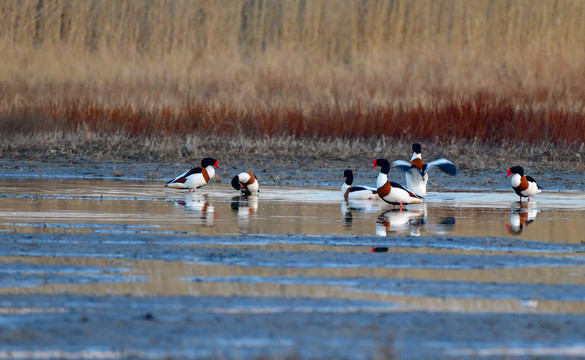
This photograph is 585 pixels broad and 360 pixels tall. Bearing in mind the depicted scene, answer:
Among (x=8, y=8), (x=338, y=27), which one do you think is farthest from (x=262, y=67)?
(x=8, y=8)

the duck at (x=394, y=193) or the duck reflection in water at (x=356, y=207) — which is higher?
the duck at (x=394, y=193)

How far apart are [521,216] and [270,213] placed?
2755mm

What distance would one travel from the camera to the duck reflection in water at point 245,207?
10.8m

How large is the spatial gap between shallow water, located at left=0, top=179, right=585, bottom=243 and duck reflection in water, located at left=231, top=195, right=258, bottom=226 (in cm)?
1

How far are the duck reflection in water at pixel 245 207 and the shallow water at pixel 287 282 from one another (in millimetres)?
100

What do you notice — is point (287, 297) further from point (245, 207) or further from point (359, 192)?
point (359, 192)

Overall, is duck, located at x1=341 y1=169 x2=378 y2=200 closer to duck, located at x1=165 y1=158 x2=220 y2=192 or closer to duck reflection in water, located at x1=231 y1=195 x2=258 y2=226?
duck reflection in water, located at x1=231 y1=195 x2=258 y2=226

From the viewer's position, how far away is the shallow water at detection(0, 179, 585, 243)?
9703mm

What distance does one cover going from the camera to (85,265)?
294 inches

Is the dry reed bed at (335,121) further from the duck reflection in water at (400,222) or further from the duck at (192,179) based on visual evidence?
the duck reflection in water at (400,222)

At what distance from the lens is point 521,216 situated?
37.2 feet

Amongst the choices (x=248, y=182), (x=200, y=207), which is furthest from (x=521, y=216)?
(x=248, y=182)

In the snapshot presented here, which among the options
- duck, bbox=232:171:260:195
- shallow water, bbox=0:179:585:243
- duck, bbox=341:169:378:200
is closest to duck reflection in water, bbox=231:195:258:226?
shallow water, bbox=0:179:585:243

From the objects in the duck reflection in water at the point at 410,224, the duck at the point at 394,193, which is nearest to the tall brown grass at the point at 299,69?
the duck at the point at 394,193
